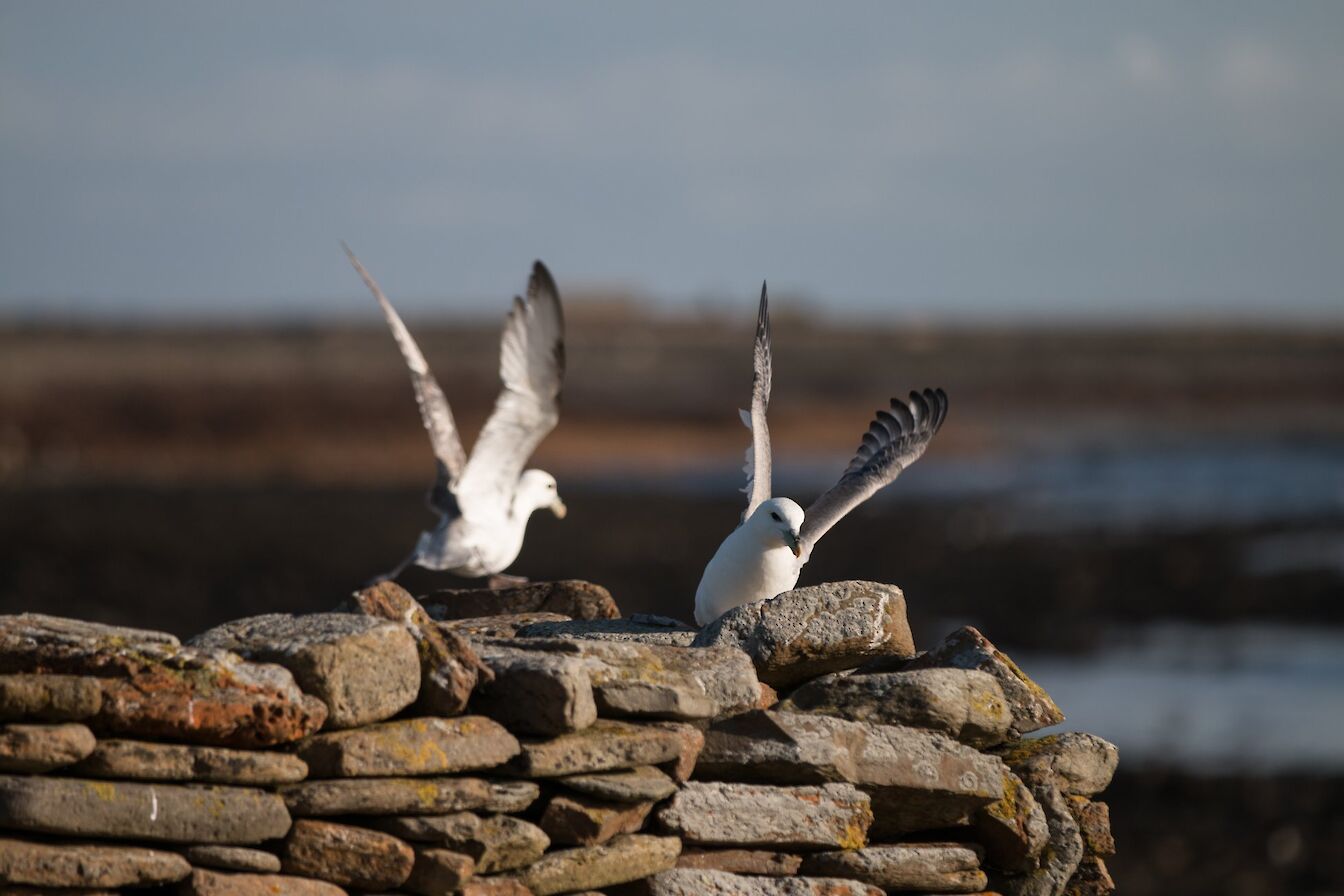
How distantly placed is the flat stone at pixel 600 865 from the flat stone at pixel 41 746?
152cm

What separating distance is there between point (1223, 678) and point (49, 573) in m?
15.3

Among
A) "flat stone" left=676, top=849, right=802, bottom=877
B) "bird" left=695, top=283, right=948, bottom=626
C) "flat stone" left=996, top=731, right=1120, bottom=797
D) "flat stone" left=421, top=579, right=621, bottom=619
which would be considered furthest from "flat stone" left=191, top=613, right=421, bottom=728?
"flat stone" left=996, top=731, right=1120, bottom=797

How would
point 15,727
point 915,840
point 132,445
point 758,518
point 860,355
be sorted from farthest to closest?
1. point 860,355
2. point 132,445
3. point 758,518
4. point 915,840
5. point 15,727

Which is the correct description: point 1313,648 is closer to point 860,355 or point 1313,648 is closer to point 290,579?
point 290,579

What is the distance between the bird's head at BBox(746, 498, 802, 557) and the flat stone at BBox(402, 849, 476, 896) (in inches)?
96.5

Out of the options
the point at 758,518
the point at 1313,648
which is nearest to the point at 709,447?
the point at 1313,648

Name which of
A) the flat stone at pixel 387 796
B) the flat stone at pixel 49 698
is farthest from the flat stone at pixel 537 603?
the flat stone at pixel 49 698

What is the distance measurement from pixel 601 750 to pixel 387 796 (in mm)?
808

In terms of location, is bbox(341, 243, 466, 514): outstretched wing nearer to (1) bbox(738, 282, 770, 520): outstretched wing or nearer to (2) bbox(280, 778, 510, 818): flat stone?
(1) bbox(738, 282, 770, 520): outstretched wing

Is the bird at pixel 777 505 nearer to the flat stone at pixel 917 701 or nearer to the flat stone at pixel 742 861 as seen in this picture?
the flat stone at pixel 917 701

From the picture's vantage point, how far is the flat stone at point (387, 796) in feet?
18.4

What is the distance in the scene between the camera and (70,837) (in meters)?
5.28

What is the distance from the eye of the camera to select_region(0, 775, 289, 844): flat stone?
16.9 feet

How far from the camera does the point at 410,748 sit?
5809 mm
